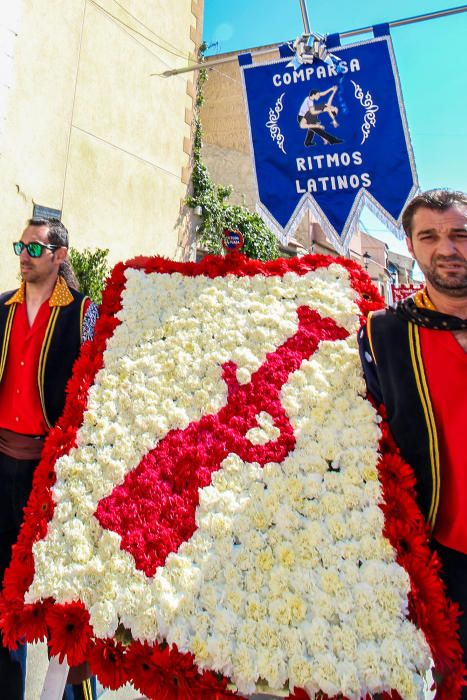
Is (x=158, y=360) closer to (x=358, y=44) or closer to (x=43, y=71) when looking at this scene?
(x=358, y=44)

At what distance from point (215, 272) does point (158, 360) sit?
0.57m

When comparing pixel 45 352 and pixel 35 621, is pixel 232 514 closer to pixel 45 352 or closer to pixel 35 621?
pixel 35 621

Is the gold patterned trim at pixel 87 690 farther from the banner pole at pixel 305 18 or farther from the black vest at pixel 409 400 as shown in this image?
the banner pole at pixel 305 18

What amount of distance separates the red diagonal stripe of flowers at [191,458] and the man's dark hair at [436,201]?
0.59 m

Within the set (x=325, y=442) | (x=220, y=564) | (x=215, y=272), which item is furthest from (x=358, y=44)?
(x=220, y=564)

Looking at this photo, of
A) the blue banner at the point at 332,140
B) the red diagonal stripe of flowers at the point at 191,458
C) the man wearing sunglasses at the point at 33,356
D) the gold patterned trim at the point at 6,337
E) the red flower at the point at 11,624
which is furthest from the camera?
the blue banner at the point at 332,140

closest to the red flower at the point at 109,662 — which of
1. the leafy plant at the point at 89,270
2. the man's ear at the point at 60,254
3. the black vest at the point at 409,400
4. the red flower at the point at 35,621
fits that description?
the red flower at the point at 35,621

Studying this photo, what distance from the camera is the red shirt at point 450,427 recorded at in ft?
5.67

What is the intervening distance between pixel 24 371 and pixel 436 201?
6.20 feet

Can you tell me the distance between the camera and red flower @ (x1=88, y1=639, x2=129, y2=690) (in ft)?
5.18

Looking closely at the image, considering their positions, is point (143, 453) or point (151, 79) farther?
point (151, 79)

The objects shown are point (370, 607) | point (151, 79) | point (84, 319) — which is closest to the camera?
point (370, 607)

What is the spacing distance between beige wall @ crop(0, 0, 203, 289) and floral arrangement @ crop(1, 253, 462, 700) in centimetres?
516

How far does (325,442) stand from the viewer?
6.53 ft
